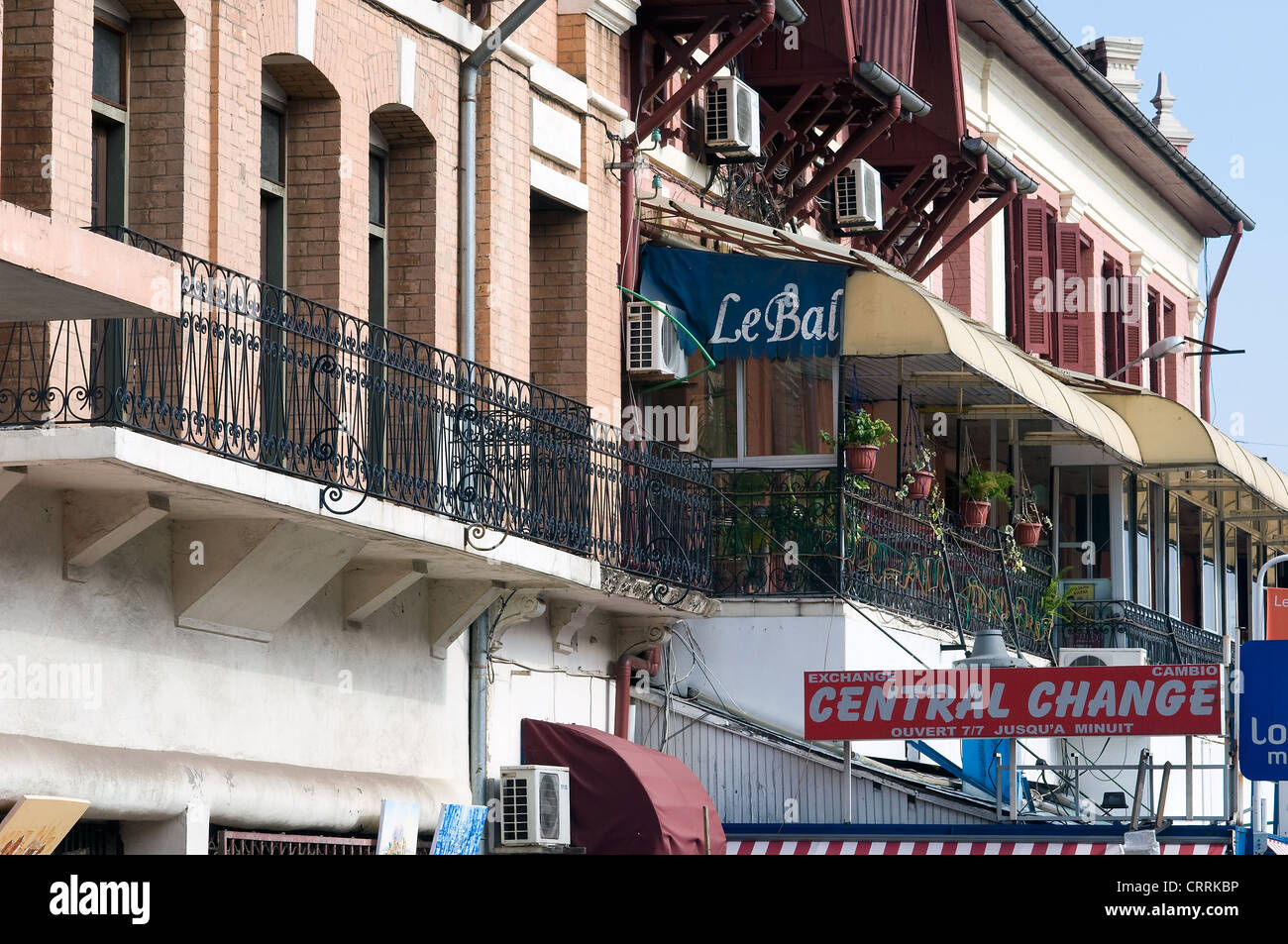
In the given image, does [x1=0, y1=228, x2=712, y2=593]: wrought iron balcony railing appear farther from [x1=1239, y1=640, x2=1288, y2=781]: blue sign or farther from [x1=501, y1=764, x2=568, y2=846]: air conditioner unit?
[x1=1239, y1=640, x2=1288, y2=781]: blue sign

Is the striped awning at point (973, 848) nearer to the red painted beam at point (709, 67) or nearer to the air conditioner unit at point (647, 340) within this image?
the air conditioner unit at point (647, 340)

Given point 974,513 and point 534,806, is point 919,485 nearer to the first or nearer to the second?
point 974,513

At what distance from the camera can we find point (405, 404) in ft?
45.4

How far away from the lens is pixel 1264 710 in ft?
44.2

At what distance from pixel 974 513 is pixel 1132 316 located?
11858 millimetres

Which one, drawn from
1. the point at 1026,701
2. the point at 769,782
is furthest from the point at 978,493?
the point at 1026,701

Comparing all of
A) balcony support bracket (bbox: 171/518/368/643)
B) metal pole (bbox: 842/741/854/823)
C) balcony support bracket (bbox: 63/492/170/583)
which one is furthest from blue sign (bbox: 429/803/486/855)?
balcony support bracket (bbox: 63/492/170/583)

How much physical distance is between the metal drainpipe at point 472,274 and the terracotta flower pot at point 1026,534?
9467 millimetres

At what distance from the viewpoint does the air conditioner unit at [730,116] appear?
19.5 m
